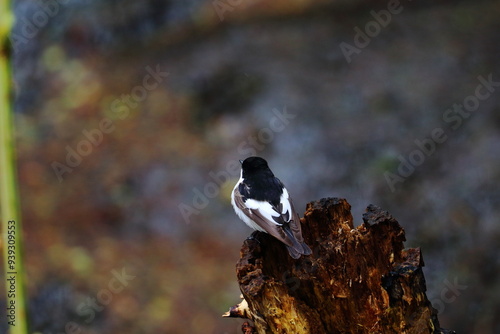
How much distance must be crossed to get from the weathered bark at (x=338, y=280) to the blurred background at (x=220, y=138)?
1.36 m

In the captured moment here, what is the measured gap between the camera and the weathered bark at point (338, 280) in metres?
2.45

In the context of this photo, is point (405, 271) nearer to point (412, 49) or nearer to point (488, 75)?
point (488, 75)

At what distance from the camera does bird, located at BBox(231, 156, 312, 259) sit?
282 centimetres

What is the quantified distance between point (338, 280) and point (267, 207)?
21.3 inches

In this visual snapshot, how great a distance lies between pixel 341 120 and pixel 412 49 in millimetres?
882

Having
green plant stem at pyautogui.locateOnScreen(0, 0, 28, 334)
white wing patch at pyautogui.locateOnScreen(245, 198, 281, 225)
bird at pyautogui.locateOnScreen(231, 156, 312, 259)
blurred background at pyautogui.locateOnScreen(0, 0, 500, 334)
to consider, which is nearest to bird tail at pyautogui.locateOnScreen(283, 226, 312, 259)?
bird at pyautogui.locateOnScreen(231, 156, 312, 259)

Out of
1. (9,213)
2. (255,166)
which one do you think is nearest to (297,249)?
(255,166)

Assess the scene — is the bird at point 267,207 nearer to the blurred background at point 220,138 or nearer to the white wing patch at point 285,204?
the white wing patch at point 285,204

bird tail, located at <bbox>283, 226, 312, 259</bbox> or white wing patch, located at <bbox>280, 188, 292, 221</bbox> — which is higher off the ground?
white wing patch, located at <bbox>280, 188, 292, 221</bbox>

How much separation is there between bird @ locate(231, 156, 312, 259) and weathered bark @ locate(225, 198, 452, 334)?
0.22 ft

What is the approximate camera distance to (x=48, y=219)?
15.3ft

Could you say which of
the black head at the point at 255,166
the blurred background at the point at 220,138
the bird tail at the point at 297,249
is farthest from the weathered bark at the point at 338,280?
the blurred background at the point at 220,138

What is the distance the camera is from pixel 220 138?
492 centimetres

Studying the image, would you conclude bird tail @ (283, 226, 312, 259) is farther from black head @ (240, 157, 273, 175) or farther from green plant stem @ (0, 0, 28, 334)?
green plant stem @ (0, 0, 28, 334)
